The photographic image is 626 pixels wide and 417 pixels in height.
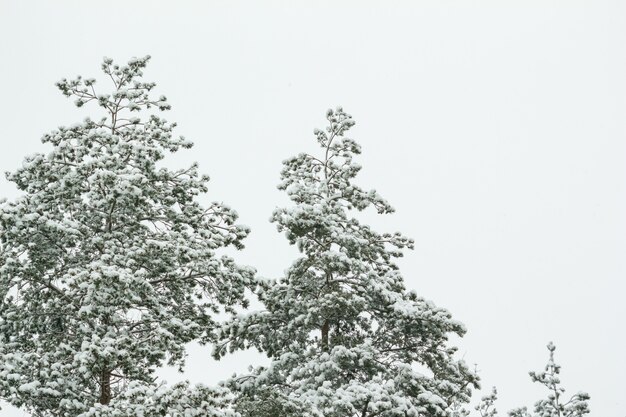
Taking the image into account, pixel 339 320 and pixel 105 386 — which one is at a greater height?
pixel 339 320

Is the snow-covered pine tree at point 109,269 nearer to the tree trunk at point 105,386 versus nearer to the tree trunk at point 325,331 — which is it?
the tree trunk at point 105,386

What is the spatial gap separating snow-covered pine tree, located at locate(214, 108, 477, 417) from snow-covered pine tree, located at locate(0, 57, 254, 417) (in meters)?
1.69

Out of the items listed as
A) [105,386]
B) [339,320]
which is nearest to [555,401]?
[339,320]

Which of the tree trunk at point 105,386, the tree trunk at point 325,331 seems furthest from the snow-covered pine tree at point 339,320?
the tree trunk at point 105,386

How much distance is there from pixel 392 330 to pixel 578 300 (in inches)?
1977

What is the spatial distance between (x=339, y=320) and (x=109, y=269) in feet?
21.5

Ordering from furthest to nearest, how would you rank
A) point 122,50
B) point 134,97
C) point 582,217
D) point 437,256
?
point 122,50 < point 582,217 < point 437,256 < point 134,97

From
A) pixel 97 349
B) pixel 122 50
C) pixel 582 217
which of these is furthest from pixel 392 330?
pixel 122 50

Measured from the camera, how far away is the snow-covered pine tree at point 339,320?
16.8m

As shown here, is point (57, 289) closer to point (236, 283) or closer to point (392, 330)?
point (236, 283)

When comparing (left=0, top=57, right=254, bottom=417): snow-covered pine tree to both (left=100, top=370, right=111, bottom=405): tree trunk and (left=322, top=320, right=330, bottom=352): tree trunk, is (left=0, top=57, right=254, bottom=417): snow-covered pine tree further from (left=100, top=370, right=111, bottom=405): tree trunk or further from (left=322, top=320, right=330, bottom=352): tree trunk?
(left=322, top=320, right=330, bottom=352): tree trunk

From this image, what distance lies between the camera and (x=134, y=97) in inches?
651

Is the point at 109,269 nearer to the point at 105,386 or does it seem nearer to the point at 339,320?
the point at 105,386

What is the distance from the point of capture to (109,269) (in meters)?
13.6
